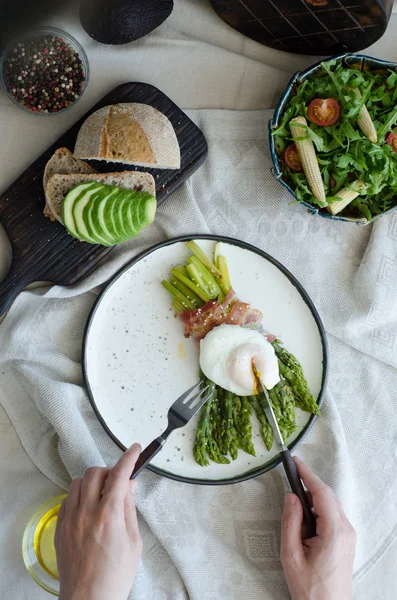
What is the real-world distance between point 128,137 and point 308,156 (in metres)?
0.86

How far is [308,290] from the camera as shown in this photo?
344 cm

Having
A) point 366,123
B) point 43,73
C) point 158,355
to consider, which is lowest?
point 158,355

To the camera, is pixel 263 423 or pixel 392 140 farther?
pixel 263 423

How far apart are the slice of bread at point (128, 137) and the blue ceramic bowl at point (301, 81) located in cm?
49

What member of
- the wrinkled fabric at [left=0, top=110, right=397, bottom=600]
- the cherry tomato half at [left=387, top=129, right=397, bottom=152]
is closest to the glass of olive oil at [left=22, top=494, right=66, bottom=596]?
the wrinkled fabric at [left=0, top=110, right=397, bottom=600]

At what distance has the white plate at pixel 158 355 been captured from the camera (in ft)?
10.8

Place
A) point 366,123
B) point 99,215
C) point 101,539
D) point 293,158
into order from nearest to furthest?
1. point 101,539
2. point 99,215
3. point 366,123
4. point 293,158

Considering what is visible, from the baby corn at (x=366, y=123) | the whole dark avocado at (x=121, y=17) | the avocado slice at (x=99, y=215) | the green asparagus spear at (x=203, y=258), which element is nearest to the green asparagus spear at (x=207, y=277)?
the green asparagus spear at (x=203, y=258)

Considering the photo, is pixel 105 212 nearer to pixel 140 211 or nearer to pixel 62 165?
pixel 140 211

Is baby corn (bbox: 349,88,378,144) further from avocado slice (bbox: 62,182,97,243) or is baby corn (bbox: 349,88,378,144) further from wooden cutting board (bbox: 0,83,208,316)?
avocado slice (bbox: 62,182,97,243)

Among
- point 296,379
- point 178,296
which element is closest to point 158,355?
point 178,296

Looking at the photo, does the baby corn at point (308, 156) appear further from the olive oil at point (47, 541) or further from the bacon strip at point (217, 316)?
the olive oil at point (47, 541)

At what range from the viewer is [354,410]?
11.4 feet

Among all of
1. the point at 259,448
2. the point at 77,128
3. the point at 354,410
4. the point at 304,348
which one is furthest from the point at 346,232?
the point at 77,128
